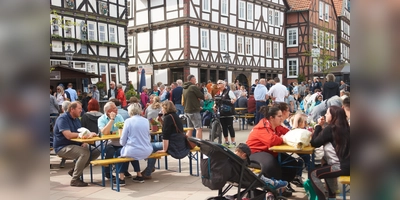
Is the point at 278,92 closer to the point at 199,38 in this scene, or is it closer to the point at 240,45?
the point at 199,38

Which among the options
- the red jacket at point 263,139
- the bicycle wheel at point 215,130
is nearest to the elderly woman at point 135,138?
the red jacket at point 263,139

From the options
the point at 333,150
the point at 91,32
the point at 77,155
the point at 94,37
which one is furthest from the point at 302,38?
the point at 333,150

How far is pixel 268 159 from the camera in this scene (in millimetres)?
4809

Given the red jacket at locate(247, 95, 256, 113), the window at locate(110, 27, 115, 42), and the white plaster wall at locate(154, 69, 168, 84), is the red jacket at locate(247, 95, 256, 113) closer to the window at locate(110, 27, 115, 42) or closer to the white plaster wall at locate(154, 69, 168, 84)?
the white plaster wall at locate(154, 69, 168, 84)

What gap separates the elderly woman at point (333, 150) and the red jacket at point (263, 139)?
59 cm

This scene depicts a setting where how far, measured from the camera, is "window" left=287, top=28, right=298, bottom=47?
35506 millimetres

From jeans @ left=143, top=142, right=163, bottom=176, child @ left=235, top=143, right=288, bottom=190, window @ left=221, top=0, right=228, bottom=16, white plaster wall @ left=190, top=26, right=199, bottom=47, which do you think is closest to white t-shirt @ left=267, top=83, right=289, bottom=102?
jeans @ left=143, top=142, right=163, bottom=176

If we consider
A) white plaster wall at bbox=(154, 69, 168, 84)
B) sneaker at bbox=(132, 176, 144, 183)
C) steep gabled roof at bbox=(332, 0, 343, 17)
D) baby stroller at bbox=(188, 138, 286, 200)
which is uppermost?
steep gabled roof at bbox=(332, 0, 343, 17)

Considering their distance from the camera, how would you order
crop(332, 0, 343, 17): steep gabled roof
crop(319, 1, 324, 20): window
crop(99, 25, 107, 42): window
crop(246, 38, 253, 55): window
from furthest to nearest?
1. crop(332, 0, 343, 17): steep gabled roof
2. crop(319, 1, 324, 20): window
3. crop(246, 38, 253, 55): window
4. crop(99, 25, 107, 42): window

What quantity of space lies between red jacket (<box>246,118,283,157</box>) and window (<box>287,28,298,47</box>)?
32.0m
